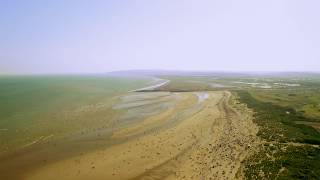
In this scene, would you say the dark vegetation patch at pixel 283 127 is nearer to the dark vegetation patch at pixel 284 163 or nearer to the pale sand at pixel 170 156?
the pale sand at pixel 170 156

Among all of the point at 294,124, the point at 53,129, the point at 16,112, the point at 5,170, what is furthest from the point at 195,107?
the point at 5,170

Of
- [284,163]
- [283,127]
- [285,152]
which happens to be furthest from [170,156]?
[283,127]

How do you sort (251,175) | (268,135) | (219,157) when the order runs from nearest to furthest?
(251,175) → (219,157) → (268,135)

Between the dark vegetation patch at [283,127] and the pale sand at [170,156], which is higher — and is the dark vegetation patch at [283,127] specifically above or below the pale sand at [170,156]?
above

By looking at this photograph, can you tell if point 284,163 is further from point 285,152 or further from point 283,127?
point 283,127

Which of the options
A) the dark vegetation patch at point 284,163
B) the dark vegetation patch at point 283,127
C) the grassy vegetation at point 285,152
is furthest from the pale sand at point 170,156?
the dark vegetation patch at point 283,127

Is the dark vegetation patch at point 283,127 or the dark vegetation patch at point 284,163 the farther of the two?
the dark vegetation patch at point 283,127

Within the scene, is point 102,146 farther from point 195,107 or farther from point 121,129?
point 195,107

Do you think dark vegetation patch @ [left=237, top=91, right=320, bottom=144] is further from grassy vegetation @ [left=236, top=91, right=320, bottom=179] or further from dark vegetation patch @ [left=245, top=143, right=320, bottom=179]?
dark vegetation patch @ [left=245, top=143, right=320, bottom=179]
